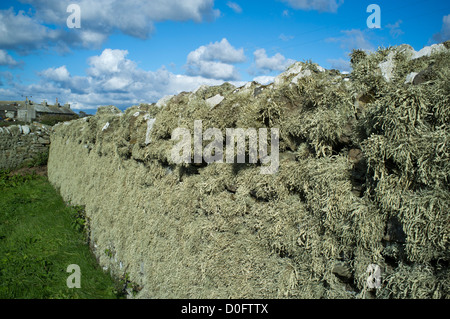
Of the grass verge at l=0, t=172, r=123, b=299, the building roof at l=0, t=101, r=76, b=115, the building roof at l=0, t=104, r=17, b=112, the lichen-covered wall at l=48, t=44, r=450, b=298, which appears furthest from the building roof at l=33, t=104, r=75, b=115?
the lichen-covered wall at l=48, t=44, r=450, b=298

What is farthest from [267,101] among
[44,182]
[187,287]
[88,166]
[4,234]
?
[44,182]

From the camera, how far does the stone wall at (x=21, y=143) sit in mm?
16625

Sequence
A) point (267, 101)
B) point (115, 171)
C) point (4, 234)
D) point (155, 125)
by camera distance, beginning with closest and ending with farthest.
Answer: point (267, 101), point (155, 125), point (115, 171), point (4, 234)

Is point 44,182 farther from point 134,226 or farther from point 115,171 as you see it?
point 134,226

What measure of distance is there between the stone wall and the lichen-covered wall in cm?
1614

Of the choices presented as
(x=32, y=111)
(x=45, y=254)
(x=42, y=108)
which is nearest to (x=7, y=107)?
(x=42, y=108)

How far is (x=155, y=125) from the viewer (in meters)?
4.75

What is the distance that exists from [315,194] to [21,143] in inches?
770

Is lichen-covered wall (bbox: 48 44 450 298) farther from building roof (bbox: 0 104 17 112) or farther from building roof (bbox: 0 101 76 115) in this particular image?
building roof (bbox: 0 104 17 112)

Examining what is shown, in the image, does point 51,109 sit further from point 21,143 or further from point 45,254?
point 45,254

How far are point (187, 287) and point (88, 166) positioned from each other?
617cm

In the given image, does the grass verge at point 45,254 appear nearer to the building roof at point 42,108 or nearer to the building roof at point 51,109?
the building roof at point 51,109

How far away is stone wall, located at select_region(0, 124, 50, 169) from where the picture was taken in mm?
16625

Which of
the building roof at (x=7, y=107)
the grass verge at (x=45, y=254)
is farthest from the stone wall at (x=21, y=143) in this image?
the building roof at (x=7, y=107)
